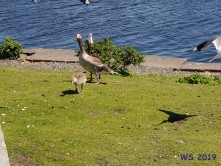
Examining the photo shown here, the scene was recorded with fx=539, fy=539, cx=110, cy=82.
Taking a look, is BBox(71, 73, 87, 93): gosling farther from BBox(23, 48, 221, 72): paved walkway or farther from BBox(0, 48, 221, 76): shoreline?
BBox(23, 48, 221, 72): paved walkway

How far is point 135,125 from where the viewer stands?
1075cm

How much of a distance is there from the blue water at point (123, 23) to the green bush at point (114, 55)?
6578 millimetres

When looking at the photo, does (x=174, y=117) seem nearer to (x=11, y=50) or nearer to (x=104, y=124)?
(x=104, y=124)

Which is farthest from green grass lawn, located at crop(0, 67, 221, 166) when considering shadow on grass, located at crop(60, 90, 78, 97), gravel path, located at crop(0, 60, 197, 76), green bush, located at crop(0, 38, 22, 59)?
green bush, located at crop(0, 38, 22, 59)

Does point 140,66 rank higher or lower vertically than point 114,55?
lower

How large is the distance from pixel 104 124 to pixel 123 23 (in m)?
23.4

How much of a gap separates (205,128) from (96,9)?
2790cm

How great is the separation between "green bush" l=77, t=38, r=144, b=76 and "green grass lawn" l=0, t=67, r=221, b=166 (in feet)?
14.4

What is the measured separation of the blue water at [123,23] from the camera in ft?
95.1

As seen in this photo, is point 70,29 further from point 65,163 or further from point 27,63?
point 65,163

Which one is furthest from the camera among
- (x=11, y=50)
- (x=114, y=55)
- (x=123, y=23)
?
(x=123, y=23)

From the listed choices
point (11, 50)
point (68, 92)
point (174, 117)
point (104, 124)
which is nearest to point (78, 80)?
point (68, 92)

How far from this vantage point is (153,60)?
77.6ft

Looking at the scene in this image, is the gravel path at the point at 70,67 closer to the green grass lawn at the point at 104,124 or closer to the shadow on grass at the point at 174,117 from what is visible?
the green grass lawn at the point at 104,124
